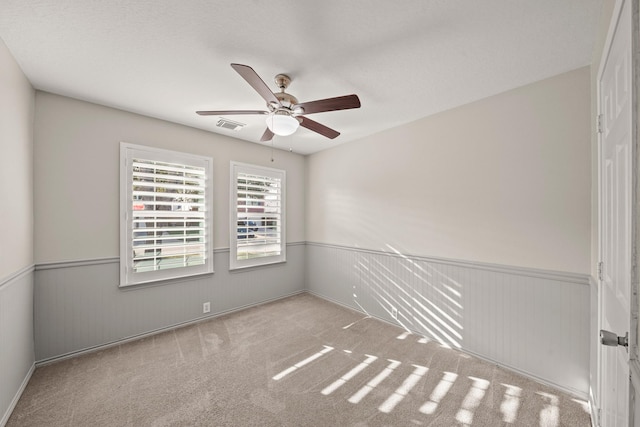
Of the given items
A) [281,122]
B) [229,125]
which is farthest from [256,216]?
[281,122]

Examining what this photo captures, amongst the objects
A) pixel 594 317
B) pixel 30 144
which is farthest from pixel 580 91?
pixel 30 144

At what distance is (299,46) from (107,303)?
3214 millimetres

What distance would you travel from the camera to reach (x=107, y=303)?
2727 millimetres

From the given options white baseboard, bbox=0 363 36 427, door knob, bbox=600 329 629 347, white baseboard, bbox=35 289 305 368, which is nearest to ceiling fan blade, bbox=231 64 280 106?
door knob, bbox=600 329 629 347

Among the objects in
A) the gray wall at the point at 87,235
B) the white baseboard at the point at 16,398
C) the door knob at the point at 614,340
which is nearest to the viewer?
the door knob at the point at 614,340

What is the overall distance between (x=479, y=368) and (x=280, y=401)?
1864 millimetres

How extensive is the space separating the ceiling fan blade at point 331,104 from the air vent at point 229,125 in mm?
1483

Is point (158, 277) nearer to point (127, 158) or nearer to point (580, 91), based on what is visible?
point (127, 158)

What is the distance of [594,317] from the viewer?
1.89 metres

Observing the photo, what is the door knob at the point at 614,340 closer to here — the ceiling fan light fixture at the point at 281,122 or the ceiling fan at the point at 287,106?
the ceiling fan at the point at 287,106

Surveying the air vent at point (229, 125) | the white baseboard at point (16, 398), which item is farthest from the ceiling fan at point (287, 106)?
the white baseboard at point (16, 398)

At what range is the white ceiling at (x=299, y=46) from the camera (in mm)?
1468

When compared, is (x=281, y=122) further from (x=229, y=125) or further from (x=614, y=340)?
(x=614, y=340)

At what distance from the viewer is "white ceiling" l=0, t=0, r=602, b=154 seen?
1.47m
